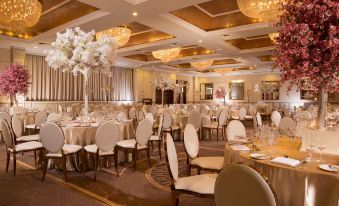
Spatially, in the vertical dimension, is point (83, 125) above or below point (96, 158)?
above

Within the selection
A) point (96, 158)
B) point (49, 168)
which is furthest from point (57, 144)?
point (49, 168)

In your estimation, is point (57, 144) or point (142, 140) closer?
point (57, 144)

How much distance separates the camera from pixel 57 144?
3924 millimetres

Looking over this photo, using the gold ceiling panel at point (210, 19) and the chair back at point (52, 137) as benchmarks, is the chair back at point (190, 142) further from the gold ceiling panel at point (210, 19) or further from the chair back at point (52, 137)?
the gold ceiling panel at point (210, 19)

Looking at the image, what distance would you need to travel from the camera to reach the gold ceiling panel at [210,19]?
6.89m

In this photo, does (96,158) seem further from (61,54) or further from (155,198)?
(61,54)

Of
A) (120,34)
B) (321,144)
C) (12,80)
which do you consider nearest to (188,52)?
(120,34)

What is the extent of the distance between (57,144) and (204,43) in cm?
679

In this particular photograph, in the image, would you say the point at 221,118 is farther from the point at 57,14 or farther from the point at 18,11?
the point at 18,11

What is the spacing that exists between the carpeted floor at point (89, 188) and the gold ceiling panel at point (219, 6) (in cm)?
407

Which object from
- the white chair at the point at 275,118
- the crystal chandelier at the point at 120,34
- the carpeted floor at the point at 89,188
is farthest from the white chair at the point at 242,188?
the crystal chandelier at the point at 120,34

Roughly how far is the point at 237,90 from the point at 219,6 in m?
13.5

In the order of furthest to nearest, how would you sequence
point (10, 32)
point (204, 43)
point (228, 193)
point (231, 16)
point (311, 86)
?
point (204, 43) → point (10, 32) → point (231, 16) → point (311, 86) → point (228, 193)

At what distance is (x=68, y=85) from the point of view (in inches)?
483
